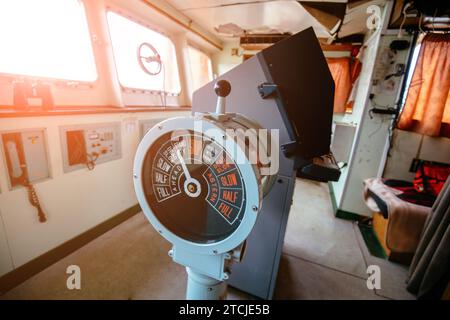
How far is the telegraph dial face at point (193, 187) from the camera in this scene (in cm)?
64

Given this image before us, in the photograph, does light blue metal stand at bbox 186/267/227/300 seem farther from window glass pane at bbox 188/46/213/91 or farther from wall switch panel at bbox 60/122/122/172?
window glass pane at bbox 188/46/213/91

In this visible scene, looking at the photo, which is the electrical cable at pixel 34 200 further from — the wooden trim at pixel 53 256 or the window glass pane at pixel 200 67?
the window glass pane at pixel 200 67

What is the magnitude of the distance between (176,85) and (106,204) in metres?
2.14

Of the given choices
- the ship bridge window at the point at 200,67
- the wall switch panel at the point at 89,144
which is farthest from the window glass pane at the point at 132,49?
the ship bridge window at the point at 200,67

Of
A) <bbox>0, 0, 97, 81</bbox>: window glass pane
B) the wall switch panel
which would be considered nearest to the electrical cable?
the wall switch panel

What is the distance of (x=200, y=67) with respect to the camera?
4.23m

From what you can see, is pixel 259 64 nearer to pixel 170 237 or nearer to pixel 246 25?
pixel 170 237

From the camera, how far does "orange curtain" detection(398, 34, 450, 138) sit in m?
1.87

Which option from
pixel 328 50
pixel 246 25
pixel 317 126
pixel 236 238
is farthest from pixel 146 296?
pixel 328 50

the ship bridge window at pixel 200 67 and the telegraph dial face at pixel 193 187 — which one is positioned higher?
the ship bridge window at pixel 200 67

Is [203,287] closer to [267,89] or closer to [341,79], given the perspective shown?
[267,89]

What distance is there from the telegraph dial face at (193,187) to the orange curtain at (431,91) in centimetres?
231

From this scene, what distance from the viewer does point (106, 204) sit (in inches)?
78.7

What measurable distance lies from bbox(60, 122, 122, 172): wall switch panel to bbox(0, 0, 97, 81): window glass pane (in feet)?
1.64
